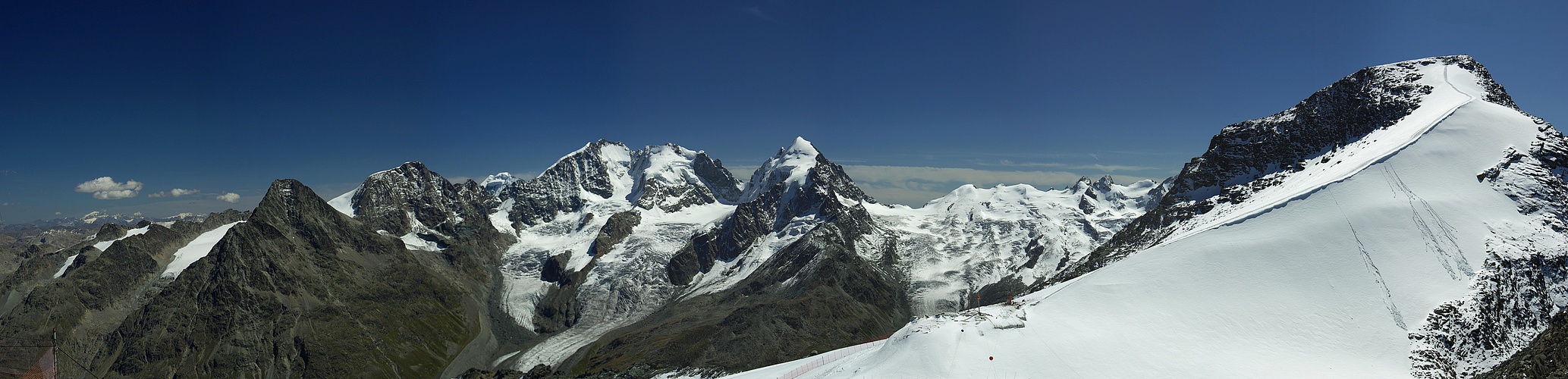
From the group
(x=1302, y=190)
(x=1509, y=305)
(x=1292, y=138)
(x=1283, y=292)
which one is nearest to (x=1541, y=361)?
(x=1509, y=305)

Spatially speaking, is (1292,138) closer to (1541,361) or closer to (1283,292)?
(1283,292)

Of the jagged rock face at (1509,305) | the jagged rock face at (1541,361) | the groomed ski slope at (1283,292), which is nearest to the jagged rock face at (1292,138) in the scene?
the groomed ski slope at (1283,292)

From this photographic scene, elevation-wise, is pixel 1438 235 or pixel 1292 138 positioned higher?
pixel 1292 138

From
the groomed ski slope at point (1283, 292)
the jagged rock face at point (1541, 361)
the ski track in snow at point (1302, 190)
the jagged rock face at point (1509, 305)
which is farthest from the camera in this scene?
the ski track in snow at point (1302, 190)

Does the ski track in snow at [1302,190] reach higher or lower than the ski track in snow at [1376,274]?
higher

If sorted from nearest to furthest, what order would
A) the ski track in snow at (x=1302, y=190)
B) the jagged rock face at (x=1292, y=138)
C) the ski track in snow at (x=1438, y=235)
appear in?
the ski track in snow at (x=1438, y=235)
the ski track in snow at (x=1302, y=190)
the jagged rock face at (x=1292, y=138)

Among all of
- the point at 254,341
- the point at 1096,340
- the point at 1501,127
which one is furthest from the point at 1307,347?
the point at 254,341

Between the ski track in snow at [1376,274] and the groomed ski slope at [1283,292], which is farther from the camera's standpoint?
the ski track in snow at [1376,274]

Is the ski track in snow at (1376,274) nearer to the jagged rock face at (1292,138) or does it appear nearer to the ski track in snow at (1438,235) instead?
the ski track in snow at (1438,235)

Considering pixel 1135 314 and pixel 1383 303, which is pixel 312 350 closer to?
pixel 1135 314
